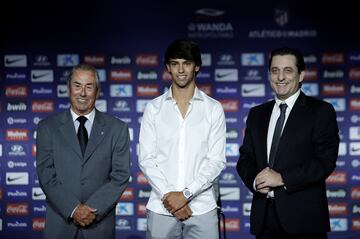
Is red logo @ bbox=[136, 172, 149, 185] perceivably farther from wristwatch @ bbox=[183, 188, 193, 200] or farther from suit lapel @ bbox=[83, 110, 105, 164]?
wristwatch @ bbox=[183, 188, 193, 200]

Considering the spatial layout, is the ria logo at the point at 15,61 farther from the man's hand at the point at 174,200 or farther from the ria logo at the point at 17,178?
the man's hand at the point at 174,200

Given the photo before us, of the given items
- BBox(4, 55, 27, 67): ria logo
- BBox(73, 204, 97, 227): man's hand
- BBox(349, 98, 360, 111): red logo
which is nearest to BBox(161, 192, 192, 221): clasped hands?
BBox(73, 204, 97, 227): man's hand

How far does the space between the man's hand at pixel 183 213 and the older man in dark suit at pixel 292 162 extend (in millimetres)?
335

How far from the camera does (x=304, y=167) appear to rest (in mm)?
2449

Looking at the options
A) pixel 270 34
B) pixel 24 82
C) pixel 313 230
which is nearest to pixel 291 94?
pixel 313 230

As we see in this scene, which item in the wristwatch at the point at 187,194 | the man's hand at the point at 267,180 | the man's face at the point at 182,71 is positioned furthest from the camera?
the man's face at the point at 182,71

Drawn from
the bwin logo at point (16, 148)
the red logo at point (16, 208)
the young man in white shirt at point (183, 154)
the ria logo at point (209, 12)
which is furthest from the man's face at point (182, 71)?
the red logo at point (16, 208)

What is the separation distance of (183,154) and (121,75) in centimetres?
259

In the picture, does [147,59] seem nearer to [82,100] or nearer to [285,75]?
[82,100]

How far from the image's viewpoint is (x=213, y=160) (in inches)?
105

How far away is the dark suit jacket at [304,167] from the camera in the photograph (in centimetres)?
244

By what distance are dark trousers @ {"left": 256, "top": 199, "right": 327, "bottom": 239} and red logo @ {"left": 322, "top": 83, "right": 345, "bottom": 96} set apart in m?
2.71

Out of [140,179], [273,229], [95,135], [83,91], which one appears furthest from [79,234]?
[140,179]

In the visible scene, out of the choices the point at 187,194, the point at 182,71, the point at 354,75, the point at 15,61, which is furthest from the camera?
the point at 15,61
